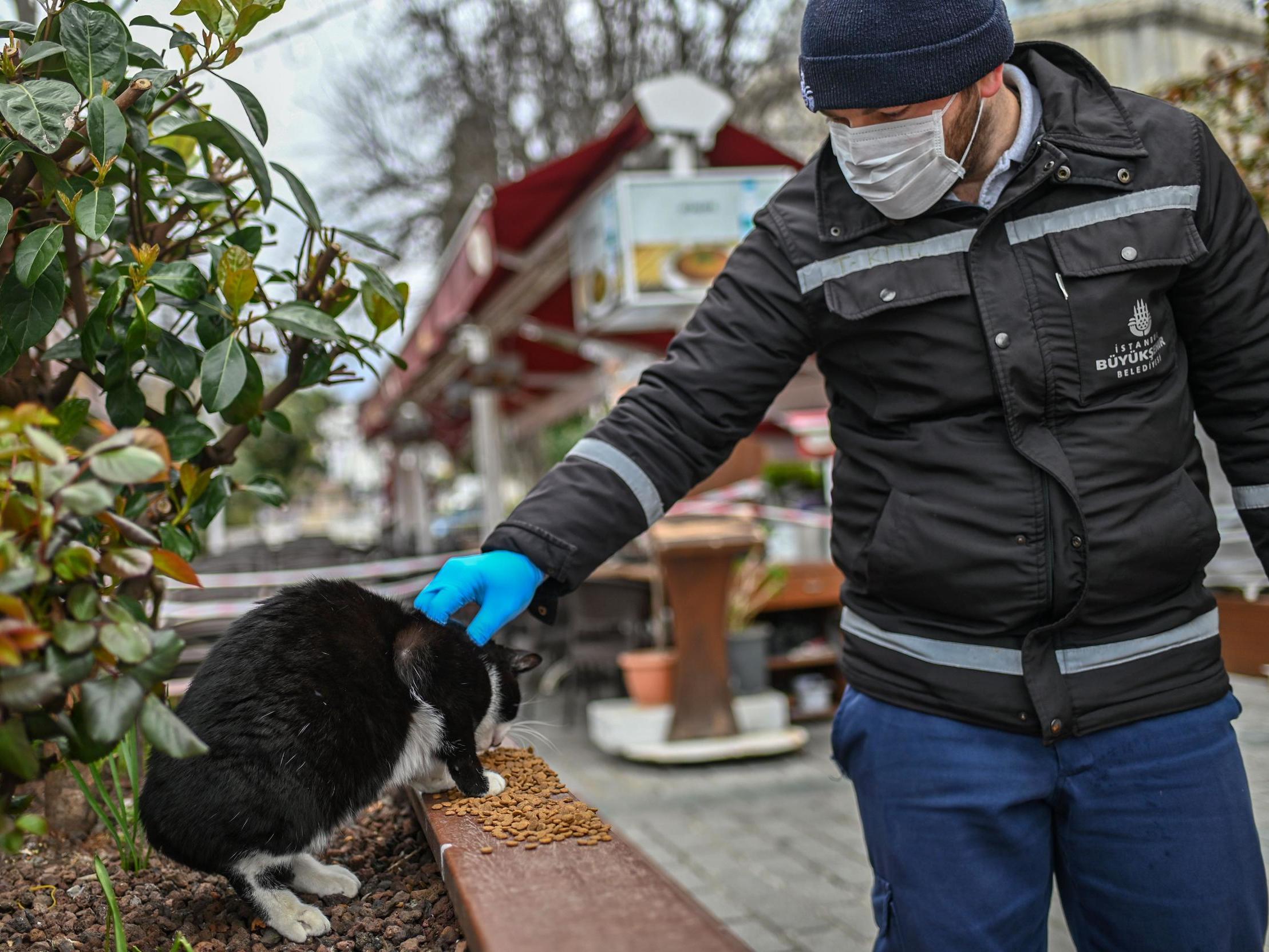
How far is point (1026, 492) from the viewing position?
1609 millimetres

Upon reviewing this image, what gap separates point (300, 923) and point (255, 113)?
1.21 metres

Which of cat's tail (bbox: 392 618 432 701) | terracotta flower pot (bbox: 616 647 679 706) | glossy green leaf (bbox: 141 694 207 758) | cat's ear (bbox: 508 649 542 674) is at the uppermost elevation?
glossy green leaf (bbox: 141 694 207 758)

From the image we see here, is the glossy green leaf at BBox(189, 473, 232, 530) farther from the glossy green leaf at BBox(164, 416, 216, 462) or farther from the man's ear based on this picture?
the man's ear

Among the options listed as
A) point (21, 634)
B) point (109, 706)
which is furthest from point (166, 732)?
point (21, 634)

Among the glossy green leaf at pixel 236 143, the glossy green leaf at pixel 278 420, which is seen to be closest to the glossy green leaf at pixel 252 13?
the glossy green leaf at pixel 236 143

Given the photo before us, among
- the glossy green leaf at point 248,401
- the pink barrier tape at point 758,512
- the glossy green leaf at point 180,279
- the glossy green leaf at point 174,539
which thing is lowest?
the pink barrier tape at point 758,512

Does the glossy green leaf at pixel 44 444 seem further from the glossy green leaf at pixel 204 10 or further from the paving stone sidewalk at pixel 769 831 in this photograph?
the paving stone sidewalk at pixel 769 831

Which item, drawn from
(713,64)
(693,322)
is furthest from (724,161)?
(713,64)

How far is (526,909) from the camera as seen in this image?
1.11 metres

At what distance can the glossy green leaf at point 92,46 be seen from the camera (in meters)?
1.41

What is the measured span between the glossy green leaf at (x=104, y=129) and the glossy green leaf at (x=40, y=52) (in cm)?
10

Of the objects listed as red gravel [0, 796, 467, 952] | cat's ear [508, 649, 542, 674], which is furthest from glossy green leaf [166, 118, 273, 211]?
red gravel [0, 796, 467, 952]

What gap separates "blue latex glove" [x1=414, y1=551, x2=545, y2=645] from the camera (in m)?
1.67

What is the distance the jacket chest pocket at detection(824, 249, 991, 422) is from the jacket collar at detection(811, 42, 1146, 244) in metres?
0.10
